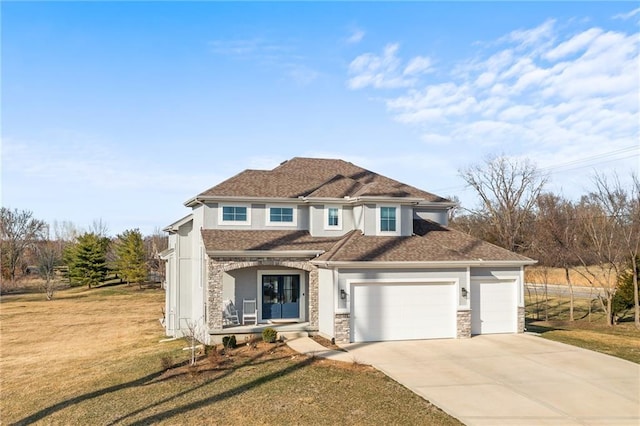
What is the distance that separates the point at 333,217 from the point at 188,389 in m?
10.4

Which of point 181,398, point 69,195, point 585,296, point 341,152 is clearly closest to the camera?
point 181,398

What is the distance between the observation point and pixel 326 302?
58.1 feet

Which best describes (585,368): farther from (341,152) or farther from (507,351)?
(341,152)

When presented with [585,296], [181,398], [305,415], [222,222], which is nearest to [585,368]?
[305,415]

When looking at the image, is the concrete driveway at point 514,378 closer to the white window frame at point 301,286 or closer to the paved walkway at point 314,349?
the paved walkway at point 314,349

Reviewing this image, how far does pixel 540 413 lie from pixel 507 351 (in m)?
5.91

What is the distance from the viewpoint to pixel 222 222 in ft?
66.5

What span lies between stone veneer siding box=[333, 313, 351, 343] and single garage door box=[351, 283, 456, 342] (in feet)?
0.84

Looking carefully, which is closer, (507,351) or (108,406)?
(108,406)

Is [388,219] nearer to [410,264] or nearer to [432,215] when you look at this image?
[410,264]

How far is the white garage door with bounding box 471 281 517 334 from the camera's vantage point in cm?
1850

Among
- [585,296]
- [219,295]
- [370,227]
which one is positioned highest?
[370,227]

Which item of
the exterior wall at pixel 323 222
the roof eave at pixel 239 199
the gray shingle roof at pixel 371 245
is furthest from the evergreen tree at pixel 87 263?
the exterior wall at pixel 323 222

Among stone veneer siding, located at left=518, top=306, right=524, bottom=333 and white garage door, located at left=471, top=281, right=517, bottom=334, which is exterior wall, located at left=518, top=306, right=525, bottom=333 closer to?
stone veneer siding, located at left=518, top=306, right=524, bottom=333
